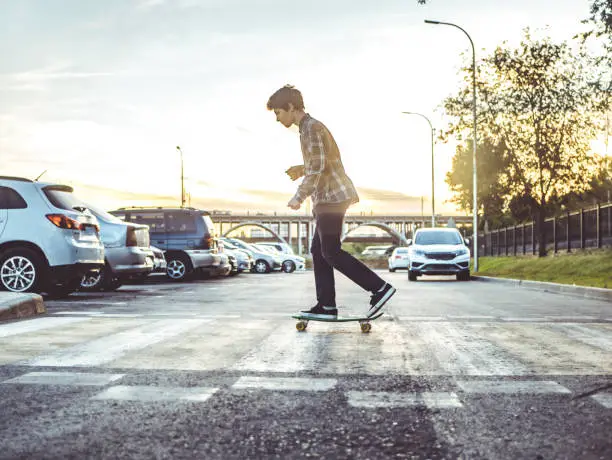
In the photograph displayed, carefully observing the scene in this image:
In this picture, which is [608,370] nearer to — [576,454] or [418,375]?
[418,375]

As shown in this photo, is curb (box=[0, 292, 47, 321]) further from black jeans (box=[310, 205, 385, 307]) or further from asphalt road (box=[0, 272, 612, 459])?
black jeans (box=[310, 205, 385, 307])

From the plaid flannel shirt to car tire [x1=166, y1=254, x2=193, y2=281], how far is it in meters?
14.4

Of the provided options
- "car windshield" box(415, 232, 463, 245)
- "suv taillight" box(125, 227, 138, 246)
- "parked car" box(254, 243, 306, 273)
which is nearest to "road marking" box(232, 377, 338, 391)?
"suv taillight" box(125, 227, 138, 246)

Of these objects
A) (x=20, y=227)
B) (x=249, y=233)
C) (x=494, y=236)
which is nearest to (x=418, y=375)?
(x=20, y=227)

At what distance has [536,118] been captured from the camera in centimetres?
3606

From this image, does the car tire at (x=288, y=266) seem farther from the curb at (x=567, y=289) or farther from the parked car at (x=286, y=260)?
the curb at (x=567, y=289)

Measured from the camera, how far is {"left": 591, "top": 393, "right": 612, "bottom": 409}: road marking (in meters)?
3.99

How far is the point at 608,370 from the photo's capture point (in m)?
5.16

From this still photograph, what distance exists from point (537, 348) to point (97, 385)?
3.43 meters

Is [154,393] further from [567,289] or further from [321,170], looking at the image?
[567,289]

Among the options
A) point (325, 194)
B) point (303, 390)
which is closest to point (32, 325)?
point (325, 194)

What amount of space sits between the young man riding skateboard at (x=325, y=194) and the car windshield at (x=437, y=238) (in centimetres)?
1957

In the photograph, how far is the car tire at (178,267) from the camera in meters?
21.7

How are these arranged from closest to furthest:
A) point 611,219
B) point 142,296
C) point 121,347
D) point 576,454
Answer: point 576,454, point 121,347, point 142,296, point 611,219
